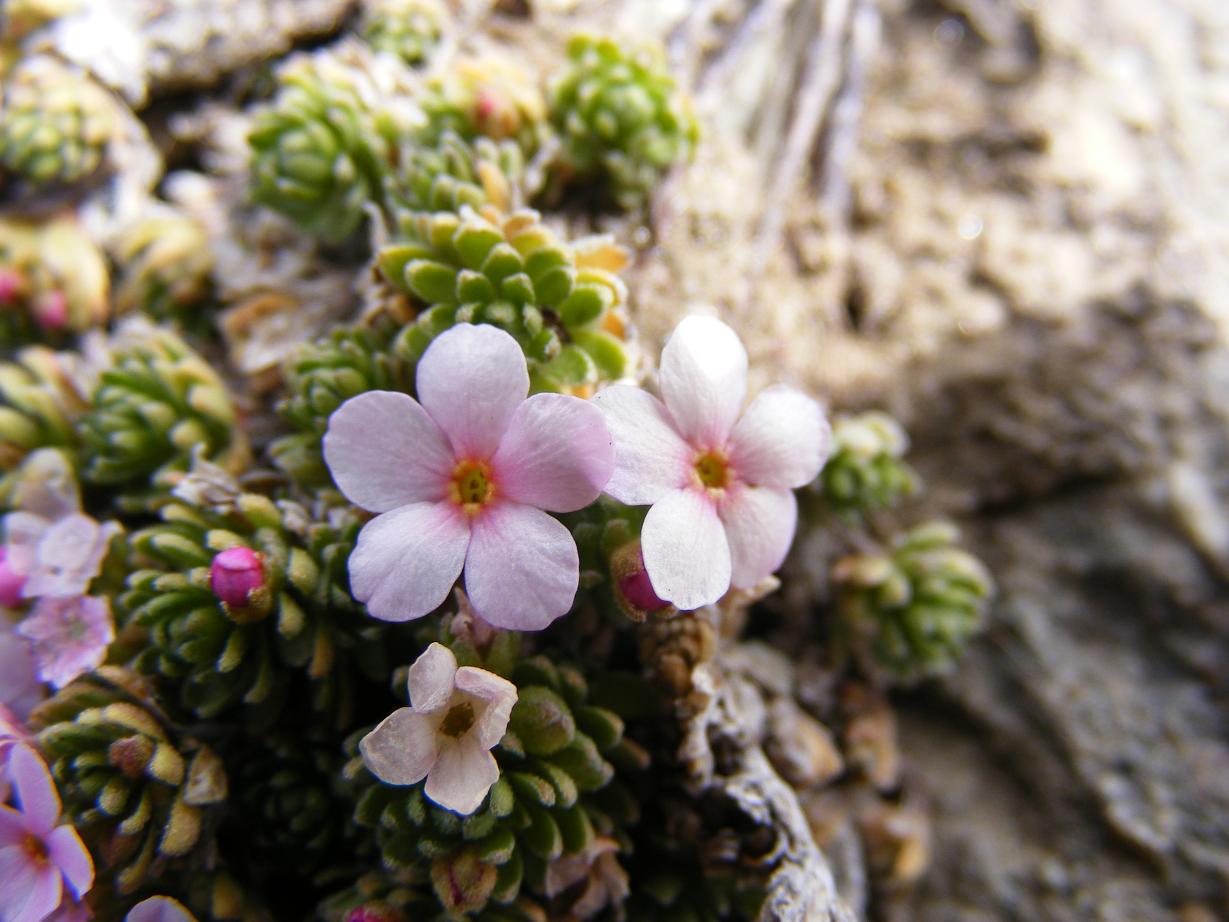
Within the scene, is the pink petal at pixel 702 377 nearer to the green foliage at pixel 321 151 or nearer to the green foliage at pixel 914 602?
the green foliage at pixel 914 602

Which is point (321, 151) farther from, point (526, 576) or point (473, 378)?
point (526, 576)

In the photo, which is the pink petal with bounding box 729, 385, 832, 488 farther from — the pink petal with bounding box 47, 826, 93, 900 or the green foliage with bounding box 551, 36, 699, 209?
the pink petal with bounding box 47, 826, 93, 900

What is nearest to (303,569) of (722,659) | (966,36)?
(722,659)

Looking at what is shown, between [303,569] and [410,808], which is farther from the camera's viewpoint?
[303,569]

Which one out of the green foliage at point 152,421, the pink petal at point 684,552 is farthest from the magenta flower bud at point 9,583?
the pink petal at point 684,552

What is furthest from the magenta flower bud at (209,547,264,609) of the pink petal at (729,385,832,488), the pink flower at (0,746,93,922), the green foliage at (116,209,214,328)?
the green foliage at (116,209,214,328)

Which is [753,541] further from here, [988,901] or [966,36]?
[966,36]
